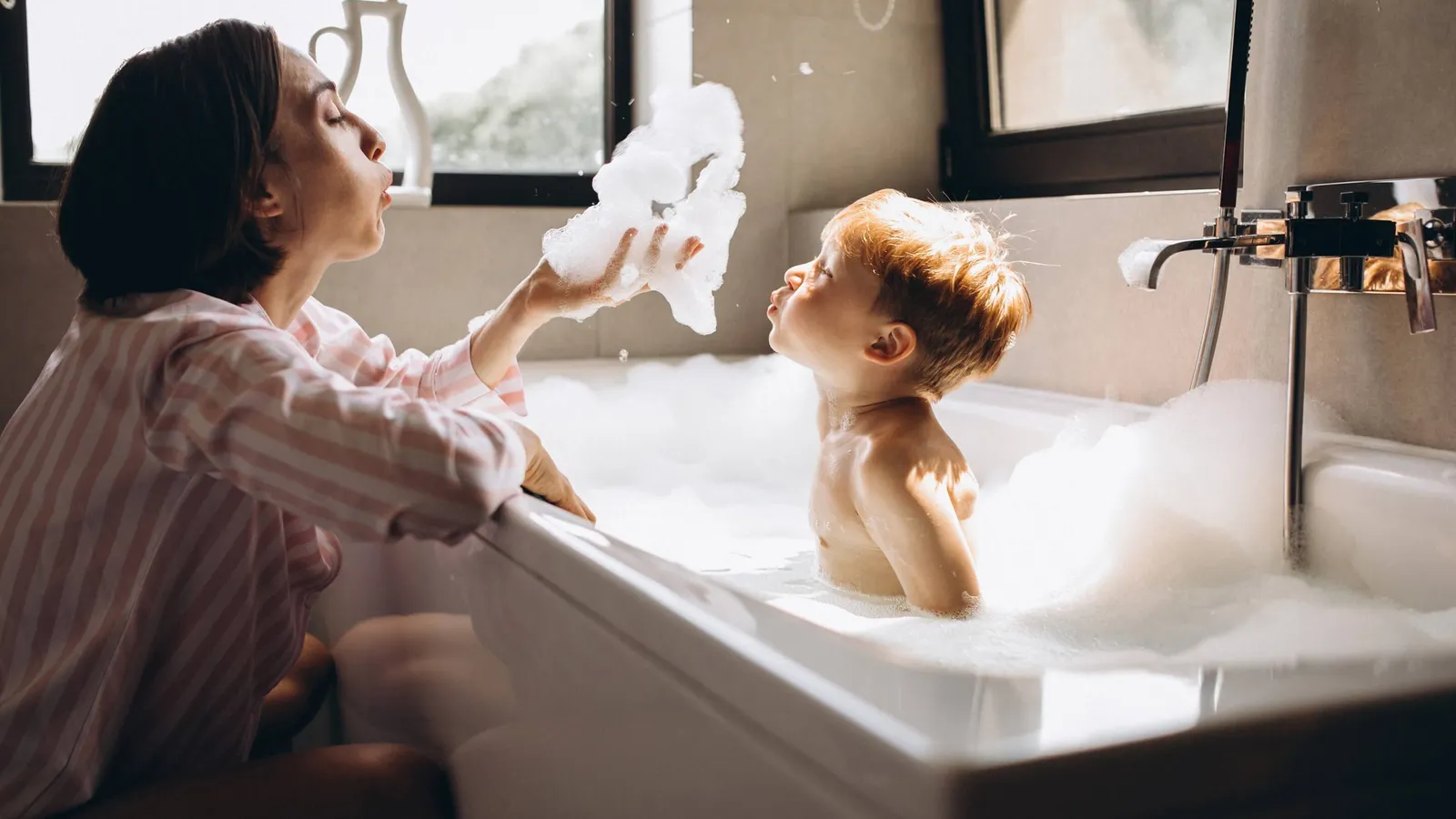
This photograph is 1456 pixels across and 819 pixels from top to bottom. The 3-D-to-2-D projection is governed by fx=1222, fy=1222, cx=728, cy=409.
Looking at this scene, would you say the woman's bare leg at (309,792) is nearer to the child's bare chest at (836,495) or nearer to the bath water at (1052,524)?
the bath water at (1052,524)

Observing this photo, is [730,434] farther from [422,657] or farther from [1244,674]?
[1244,674]

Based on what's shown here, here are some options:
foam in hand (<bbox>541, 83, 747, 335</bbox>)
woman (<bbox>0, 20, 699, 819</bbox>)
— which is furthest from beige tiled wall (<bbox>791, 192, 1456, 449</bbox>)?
woman (<bbox>0, 20, 699, 819</bbox>)

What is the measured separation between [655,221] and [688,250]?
1.8 inches

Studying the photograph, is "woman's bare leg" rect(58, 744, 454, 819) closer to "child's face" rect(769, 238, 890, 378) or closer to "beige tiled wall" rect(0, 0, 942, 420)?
"child's face" rect(769, 238, 890, 378)

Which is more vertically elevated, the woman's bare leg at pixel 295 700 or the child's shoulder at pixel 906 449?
the child's shoulder at pixel 906 449

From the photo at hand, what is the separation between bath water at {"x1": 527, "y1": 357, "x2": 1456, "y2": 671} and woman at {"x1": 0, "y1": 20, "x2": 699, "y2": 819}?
277 millimetres

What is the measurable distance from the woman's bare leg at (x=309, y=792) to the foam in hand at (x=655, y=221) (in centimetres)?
51

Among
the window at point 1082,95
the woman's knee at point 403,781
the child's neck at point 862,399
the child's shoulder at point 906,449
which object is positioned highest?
the window at point 1082,95

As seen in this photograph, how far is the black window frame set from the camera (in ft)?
6.73

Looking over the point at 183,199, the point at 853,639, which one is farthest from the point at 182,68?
the point at 853,639

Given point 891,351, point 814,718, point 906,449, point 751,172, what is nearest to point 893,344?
point 891,351

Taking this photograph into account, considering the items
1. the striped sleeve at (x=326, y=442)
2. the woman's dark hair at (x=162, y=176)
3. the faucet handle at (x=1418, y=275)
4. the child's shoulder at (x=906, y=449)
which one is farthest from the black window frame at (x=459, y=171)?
the faucet handle at (x=1418, y=275)

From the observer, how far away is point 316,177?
1.13 m

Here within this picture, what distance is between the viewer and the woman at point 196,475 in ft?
2.83
